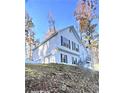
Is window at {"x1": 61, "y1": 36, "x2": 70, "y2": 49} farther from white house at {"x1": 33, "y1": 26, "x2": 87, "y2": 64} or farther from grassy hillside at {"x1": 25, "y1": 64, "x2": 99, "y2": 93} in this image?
grassy hillside at {"x1": 25, "y1": 64, "x2": 99, "y2": 93}

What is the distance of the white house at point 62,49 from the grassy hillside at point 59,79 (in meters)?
0.04

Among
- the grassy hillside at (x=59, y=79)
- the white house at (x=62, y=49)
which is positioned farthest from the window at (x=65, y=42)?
the grassy hillside at (x=59, y=79)

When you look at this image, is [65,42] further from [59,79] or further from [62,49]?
[59,79]

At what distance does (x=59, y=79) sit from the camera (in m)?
1.79

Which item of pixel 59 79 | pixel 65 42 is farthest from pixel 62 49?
pixel 59 79

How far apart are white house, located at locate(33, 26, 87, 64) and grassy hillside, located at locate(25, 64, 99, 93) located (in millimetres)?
41

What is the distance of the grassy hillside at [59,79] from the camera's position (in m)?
1.77

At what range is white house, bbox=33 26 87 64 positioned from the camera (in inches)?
70.1

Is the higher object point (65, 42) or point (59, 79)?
point (65, 42)

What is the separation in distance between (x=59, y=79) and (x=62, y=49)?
18 cm
